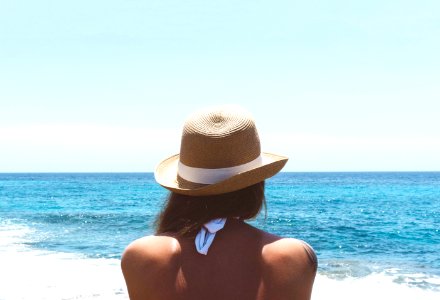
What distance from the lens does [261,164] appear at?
155cm

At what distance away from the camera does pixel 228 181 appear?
147cm

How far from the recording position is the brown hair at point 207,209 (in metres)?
1.52

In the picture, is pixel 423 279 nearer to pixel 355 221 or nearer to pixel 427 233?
pixel 427 233

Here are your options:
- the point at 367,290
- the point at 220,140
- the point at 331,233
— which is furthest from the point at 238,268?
the point at 331,233

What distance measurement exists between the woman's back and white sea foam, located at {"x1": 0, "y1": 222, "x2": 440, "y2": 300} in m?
7.02

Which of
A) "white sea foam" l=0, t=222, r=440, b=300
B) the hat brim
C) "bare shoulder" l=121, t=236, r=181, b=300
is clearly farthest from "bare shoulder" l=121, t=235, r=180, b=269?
"white sea foam" l=0, t=222, r=440, b=300

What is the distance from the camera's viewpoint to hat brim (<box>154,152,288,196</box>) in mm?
1476

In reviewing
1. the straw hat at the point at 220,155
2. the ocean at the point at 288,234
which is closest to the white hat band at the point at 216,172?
the straw hat at the point at 220,155

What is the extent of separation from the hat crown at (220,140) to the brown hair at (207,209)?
9cm

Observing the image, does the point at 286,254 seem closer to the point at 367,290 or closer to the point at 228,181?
the point at 228,181

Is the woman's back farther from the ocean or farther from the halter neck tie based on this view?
the ocean

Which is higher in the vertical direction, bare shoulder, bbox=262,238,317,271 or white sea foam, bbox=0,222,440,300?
bare shoulder, bbox=262,238,317,271

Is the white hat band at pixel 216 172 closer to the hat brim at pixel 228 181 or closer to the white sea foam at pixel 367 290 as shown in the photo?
the hat brim at pixel 228 181

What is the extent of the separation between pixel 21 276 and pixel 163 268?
8.84 m
